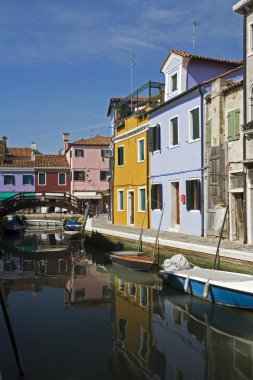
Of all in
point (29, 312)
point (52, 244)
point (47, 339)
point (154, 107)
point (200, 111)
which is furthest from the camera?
point (52, 244)

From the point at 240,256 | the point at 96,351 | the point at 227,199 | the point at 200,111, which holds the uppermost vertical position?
the point at 200,111

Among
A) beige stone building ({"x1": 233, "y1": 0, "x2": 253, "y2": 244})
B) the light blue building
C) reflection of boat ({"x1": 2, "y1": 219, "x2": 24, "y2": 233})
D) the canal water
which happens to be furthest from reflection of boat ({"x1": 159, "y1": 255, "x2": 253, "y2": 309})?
reflection of boat ({"x1": 2, "y1": 219, "x2": 24, "y2": 233})

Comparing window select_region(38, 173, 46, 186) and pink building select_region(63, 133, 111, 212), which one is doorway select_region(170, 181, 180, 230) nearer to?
pink building select_region(63, 133, 111, 212)

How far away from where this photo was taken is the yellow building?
22.5 meters

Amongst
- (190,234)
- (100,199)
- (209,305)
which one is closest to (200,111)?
(190,234)

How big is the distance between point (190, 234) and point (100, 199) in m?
28.0

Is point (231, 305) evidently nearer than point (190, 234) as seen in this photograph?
Yes

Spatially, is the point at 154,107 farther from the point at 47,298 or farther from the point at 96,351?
the point at 96,351

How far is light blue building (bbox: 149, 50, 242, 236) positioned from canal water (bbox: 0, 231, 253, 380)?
4.23 metres

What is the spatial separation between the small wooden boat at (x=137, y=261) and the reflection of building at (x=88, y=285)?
0.77 metres

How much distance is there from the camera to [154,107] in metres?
21.4

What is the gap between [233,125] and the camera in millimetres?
15102

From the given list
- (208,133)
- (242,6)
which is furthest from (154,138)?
(242,6)

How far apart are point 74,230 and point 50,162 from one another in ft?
69.1
